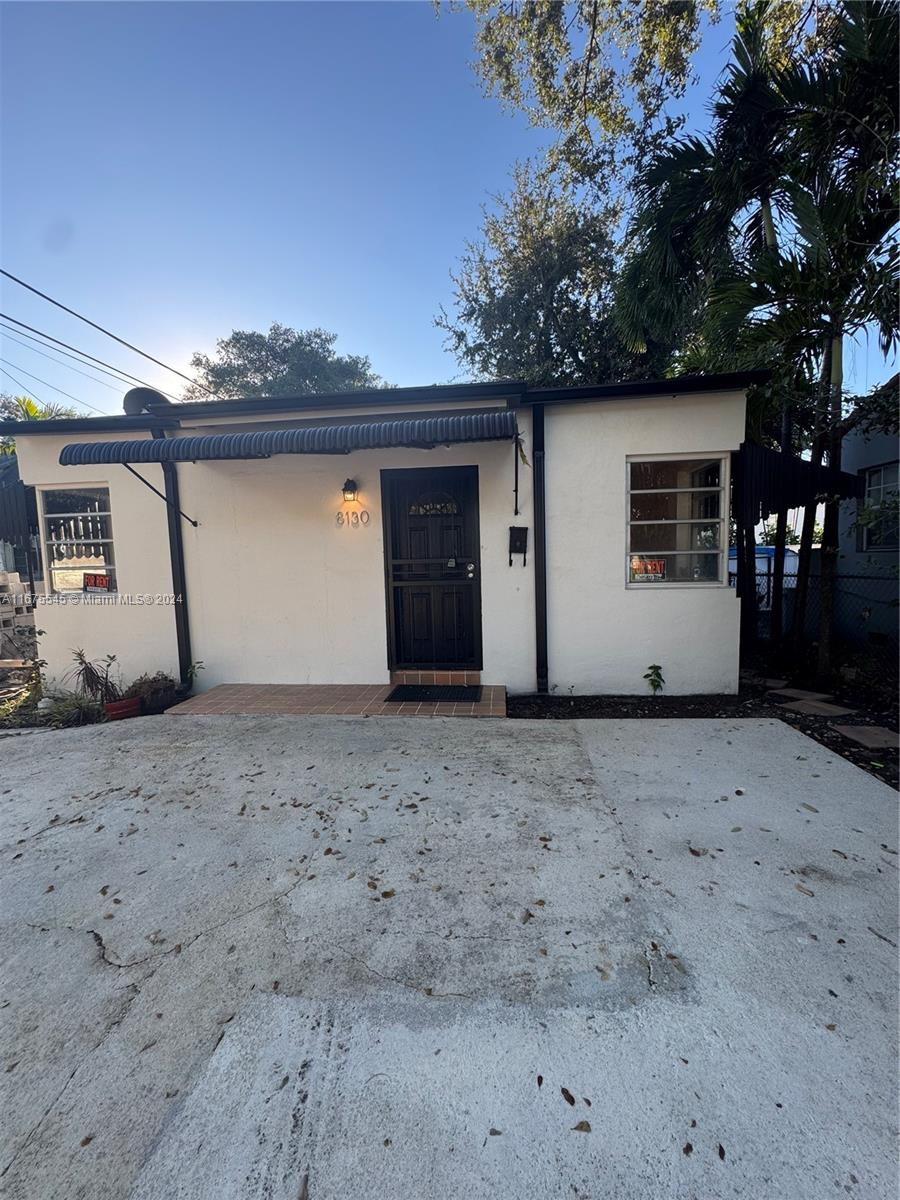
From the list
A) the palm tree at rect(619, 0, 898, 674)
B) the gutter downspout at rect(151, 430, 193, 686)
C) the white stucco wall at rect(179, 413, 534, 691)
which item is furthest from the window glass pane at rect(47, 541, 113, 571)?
the palm tree at rect(619, 0, 898, 674)

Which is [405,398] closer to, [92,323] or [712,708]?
[712,708]

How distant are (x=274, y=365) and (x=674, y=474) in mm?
17440

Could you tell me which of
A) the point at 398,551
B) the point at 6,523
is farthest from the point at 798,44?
the point at 6,523

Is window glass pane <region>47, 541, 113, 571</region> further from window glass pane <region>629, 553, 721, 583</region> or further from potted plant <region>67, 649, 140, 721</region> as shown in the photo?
window glass pane <region>629, 553, 721, 583</region>

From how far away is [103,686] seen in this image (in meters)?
5.05

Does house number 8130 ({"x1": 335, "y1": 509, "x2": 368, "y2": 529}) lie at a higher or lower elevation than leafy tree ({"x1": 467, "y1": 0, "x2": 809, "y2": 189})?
lower

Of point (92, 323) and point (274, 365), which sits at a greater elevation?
point (274, 365)

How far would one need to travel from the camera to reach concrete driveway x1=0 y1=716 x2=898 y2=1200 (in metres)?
1.20

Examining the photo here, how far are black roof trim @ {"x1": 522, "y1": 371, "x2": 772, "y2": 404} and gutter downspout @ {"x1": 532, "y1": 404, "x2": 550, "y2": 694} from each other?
14cm

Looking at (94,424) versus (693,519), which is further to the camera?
(94,424)

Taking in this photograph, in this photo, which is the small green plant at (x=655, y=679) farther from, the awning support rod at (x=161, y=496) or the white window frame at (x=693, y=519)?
the awning support rod at (x=161, y=496)

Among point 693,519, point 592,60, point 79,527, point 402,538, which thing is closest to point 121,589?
point 79,527

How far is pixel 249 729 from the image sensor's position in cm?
431

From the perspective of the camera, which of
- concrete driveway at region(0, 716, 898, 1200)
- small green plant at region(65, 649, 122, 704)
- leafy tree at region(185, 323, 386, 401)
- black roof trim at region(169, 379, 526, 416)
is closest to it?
concrete driveway at region(0, 716, 898, 1200)
